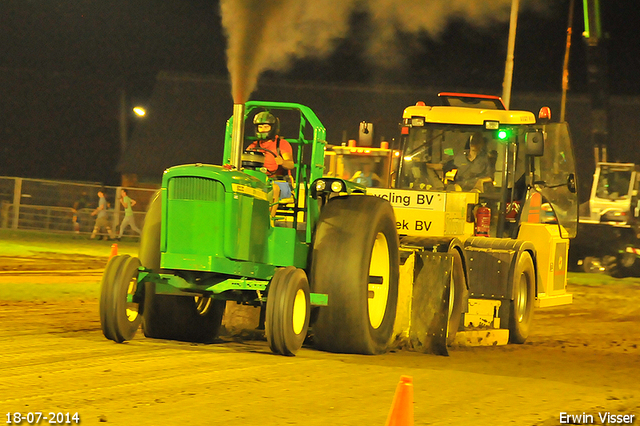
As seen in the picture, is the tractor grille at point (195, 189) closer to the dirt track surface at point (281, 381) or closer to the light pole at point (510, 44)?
the dirt track surface at point (281, 381)

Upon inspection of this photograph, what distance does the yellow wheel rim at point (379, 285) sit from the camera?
32.3ft

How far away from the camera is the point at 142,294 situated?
9.17 metres

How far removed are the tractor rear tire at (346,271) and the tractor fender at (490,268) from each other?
2.70 m

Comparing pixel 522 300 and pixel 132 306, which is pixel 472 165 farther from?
pixel 132 306

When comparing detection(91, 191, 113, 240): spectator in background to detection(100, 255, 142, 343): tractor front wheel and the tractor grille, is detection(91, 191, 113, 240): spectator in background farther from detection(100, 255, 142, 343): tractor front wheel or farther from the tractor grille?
the tractor grille

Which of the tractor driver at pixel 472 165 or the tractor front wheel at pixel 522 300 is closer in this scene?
the tractor front wheel at pixel 522 300

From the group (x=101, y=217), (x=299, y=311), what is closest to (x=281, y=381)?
(x=299, y=311)

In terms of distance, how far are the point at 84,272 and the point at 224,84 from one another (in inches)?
1192

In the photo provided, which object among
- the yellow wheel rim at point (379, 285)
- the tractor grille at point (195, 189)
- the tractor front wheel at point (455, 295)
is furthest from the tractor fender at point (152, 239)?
the tractor front wheel at point (455, 295)

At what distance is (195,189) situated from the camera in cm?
859

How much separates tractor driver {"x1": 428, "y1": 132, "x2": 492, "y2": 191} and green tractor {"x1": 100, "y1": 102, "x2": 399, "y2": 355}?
12.9 feet

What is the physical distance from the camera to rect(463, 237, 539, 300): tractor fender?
39.1ft

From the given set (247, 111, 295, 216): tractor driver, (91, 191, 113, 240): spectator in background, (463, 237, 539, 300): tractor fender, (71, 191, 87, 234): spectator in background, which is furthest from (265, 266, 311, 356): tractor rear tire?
(71, 191, 87, 234): spectator in background

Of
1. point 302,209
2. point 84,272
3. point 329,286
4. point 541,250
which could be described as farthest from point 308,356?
point 84,272
